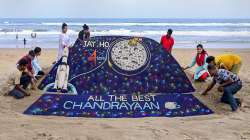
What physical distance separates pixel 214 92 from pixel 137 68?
150 centimetres

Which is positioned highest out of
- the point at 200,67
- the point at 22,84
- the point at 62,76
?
the point at 200,67

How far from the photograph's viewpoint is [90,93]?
758cm

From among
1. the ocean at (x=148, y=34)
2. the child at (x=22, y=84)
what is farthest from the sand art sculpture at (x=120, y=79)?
the ocean at (x=148, y=34)

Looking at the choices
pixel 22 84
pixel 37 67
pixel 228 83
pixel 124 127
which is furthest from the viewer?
pixel 37 67

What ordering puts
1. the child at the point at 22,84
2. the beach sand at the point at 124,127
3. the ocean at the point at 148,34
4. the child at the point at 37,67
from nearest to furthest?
the beach sand at the point at 124,127 < the child at the point at 22,84 < the child at the point at 37,67 < the ocean at the point at 148,34

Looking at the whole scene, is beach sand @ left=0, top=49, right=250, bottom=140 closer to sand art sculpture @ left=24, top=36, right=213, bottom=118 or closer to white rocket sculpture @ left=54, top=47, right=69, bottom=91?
sand art sculpture @ left=24, top=36, right=213, bottom=118

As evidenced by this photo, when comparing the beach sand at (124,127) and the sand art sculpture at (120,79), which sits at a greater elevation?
the sand art sculpture at (120,79)

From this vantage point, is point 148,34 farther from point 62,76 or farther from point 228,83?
point 228,83

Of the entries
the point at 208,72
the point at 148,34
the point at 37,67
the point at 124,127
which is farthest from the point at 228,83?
the point at 148,34

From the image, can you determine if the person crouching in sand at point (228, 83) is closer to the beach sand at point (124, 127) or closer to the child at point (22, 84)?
the beach sand at point (124, 127)

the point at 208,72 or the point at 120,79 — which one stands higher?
the point at 208,72

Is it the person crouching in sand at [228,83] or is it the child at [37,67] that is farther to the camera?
the child at [37,67]

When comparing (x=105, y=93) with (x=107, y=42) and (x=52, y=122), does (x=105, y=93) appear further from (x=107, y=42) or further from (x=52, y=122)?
(x=52, y=122)

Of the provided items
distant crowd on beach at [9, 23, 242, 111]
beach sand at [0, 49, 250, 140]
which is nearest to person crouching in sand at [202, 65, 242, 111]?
distant crowd on beach at [9, 23, 242, 111]
